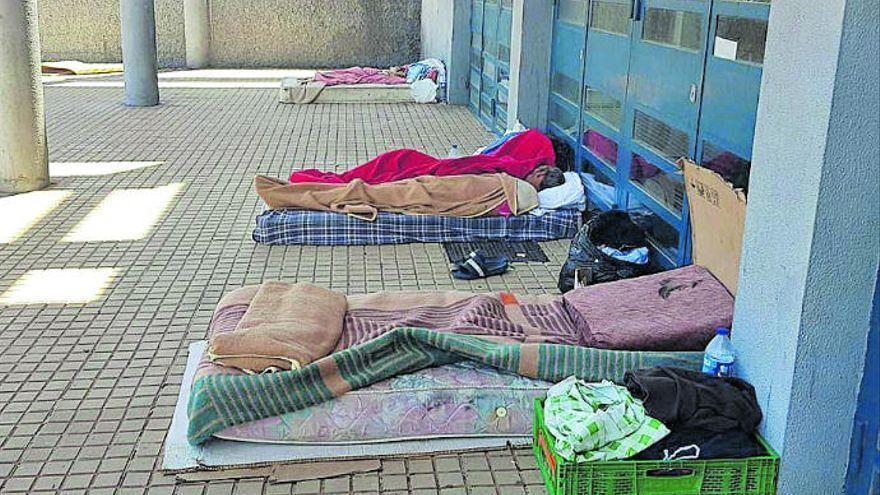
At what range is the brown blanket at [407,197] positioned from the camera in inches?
272

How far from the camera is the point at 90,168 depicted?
928 centimetres

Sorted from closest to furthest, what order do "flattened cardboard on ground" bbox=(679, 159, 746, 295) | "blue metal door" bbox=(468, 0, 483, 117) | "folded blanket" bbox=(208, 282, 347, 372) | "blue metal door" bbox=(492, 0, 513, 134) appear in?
"folded blanket" bbox=(208, 282, 347, 372)
"flattened cardboard on ground" bbox=(679, 159, 746, 295)
"blue metal door" bbox=(492, 0, 513, 134)
"blue metal door" bbox=(468, 0, 483, 117)

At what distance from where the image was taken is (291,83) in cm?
1411

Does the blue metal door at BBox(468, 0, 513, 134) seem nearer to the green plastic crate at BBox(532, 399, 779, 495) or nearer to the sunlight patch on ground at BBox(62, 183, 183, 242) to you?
the sunlight patch on ground at BBox(62, 183, 183, 242)

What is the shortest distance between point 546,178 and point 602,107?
0.67 m

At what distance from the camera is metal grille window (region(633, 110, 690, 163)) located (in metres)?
5.55

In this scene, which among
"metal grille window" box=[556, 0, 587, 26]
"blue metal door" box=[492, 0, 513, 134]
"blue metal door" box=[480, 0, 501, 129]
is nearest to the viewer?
"metal grille window" box=[556, 0, 587, 26]

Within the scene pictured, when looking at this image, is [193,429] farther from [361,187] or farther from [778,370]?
[361,187]

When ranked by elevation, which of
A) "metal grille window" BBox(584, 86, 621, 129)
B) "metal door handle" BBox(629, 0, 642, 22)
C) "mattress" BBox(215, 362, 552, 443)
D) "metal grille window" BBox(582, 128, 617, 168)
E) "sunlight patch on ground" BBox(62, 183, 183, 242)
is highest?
"metal door handle" BBox(629, 0, 642, 22)

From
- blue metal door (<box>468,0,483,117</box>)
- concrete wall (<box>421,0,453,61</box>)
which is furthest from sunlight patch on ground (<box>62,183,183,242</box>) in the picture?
concrete wall (<box>421,0,453,61</box>)

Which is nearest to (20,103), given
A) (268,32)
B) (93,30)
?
(268,32)

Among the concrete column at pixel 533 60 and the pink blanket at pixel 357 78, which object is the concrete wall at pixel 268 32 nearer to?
the pink blanket at pixel 357 78

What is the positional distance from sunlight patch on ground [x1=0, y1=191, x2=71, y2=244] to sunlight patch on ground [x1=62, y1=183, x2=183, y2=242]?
0.37m

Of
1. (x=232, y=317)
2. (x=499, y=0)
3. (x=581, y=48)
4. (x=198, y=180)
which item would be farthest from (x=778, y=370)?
(x=499, y=0)
